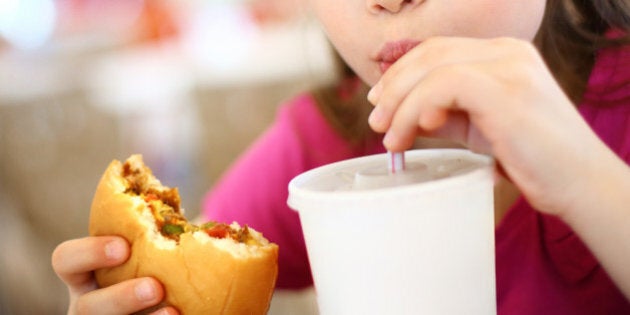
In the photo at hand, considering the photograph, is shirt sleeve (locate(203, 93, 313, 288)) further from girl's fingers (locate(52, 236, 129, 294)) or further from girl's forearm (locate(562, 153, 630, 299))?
girl's forearm (locate(562, 153, 630, 299))

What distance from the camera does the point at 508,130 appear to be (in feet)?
2.14

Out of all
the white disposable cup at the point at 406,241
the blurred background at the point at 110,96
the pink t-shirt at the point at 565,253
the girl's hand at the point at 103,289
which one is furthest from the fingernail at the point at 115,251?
the blurred background at the point at 110,96

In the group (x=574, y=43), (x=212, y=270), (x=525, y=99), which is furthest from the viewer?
(x=574, y=43)

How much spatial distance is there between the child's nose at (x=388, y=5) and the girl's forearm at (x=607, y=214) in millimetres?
326

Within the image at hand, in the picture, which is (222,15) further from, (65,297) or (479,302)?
(479,302)

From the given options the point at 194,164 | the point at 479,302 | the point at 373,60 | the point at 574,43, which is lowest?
the point at 194,164

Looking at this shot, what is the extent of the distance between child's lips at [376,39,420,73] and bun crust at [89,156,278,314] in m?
0.32

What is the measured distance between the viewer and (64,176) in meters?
3.20

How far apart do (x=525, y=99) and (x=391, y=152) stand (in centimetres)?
16

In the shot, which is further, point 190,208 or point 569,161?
point 190,208

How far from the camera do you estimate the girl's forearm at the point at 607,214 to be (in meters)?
0.70

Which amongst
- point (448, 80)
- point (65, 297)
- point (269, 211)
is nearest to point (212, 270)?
point (448, 80)

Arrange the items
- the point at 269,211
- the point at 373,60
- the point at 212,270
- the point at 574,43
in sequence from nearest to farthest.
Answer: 1. the point at 212,270
2. the point at 373,60
3. the point at 574,43
4. the point at 269,211

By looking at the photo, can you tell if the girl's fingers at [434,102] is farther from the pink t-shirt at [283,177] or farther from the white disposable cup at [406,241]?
the pink t-shirt at [283,177]
